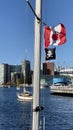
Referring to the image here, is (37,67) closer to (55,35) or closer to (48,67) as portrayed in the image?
(48,67)

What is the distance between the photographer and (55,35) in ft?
47.8

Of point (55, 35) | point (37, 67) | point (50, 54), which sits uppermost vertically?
point (55, 35)

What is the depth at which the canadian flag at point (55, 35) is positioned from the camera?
14.4 m

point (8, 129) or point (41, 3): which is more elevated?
point (41, 3)

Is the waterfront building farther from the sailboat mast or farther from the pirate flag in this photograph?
the sailboat mast

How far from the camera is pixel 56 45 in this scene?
1454 centimetres

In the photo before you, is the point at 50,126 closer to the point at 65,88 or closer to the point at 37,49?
the point at 37,49

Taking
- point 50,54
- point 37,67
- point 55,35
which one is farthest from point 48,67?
point 55,35

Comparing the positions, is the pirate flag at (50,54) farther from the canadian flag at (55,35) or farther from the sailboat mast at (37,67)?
the sailboat mast at (37,67)

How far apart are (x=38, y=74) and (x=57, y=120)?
44.2 metres

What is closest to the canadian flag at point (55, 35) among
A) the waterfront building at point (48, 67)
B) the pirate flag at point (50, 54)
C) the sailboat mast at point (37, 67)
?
the pirate flag at point (50, 54)

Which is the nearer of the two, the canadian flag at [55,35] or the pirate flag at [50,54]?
the canadian flag at [55,35]

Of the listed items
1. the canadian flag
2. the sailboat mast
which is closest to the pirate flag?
the canadian flag

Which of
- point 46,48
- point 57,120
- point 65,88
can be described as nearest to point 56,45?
point 46,48
